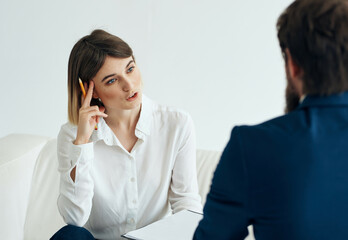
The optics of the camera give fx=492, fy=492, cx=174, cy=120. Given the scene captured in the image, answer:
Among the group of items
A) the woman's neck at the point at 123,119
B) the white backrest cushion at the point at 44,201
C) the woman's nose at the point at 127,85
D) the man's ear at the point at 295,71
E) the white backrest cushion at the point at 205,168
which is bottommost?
the white backrest cushion at the point at 44,201

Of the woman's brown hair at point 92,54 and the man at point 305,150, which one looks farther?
the woman's brown hair at point 92,54

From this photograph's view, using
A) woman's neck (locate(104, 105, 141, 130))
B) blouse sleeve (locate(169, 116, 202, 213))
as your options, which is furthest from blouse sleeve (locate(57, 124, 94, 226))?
blouse sleeve (locate(169, 116, 202, 213))

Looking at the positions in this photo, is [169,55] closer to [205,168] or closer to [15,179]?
[205,168]

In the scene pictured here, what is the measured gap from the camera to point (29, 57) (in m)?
3.41

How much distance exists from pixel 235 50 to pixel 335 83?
2599 millimetres

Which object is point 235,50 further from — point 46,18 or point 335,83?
point 335,83

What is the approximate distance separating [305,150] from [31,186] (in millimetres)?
1793

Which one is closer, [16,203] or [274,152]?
[274,152]

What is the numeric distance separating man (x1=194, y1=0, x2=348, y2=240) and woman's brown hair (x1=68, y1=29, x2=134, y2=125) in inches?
38.1

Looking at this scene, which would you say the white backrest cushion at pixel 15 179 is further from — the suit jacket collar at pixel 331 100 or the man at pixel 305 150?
the suit jacket collar at pixel 331 100

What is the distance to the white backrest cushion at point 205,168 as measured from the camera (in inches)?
85.9

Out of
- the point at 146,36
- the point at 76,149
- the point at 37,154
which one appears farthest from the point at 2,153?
the point at 146,36

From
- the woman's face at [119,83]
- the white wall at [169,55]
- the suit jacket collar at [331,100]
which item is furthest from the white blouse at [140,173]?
the white wall at [169,55]

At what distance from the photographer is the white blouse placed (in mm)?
1811
